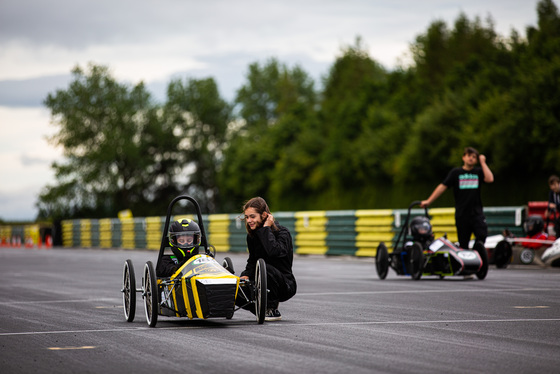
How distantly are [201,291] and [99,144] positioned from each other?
76.1 meters

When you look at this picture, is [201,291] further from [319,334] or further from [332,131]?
[332,131]

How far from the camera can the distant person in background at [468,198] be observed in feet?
50.9

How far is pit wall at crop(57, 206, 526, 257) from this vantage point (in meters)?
21.9

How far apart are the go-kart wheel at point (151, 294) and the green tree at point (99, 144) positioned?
70.4 m

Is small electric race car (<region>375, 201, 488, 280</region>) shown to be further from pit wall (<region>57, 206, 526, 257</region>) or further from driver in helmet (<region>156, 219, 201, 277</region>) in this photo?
driver in helmet (<region>156, 219, 201, 277</region>)

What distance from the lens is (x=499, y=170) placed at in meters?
40.7

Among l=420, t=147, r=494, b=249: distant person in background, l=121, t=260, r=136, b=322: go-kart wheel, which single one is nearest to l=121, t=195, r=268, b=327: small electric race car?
l=121, t=260, r=136, b=322: go-kart wheel

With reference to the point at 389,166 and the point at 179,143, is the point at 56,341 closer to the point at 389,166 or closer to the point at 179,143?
the point at 389,166

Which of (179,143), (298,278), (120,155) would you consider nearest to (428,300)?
(298,278)

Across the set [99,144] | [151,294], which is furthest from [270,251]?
[99,144]

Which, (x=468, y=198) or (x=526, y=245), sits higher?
(x=468, y=198)

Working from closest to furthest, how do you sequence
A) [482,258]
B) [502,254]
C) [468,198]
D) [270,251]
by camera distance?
[270,251]
[482,258]
[468,198]
[502,254]

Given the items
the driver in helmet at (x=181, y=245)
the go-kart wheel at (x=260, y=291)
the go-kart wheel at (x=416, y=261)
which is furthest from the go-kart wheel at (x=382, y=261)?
the go-kart wheel at (x=260, y=291)

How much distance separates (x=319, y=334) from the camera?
326 inches
